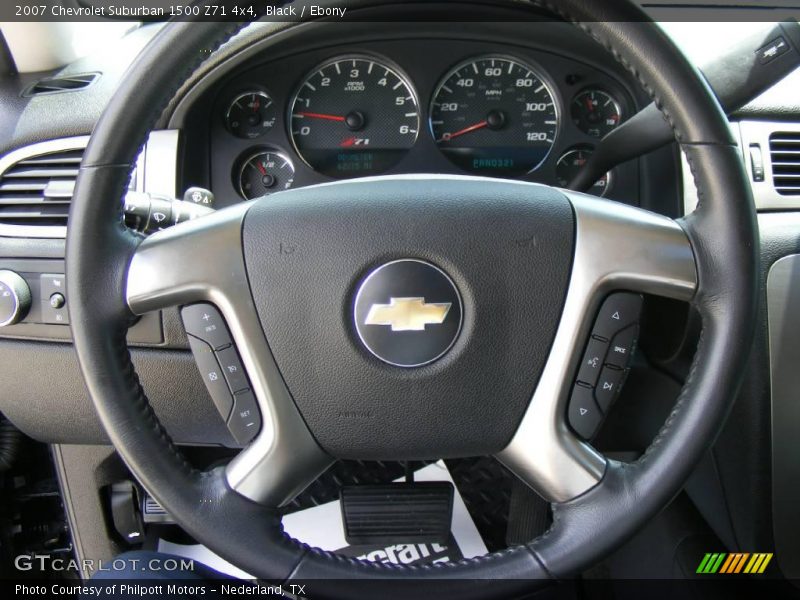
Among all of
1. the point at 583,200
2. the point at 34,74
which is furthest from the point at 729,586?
the point at 34,74

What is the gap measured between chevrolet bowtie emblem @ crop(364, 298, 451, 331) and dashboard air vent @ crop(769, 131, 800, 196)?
876mm

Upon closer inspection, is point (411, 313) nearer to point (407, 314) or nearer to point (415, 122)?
point (407, 314)

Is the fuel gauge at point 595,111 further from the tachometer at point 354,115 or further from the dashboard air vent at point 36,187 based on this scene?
the dashboard air vent at point 36,187

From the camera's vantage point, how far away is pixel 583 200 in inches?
36.9

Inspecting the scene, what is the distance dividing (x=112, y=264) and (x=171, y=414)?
53cm

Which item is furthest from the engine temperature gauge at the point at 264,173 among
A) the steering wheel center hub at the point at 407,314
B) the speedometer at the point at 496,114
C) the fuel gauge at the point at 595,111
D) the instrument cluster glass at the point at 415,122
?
the steering wheel center hub at the point at 407,314

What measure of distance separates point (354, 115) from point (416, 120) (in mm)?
130

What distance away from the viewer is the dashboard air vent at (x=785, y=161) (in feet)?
4.72

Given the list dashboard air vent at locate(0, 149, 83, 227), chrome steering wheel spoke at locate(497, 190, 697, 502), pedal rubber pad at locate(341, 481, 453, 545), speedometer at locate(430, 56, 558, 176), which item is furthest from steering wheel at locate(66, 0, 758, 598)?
speedometer at locate(430, 56, 558, 176)

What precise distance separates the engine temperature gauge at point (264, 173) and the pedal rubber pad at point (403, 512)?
27.5 inches

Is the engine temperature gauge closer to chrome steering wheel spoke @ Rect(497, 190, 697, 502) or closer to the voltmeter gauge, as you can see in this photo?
the voltmeter gauge

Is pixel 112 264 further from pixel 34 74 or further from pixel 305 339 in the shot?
pixel 34 74

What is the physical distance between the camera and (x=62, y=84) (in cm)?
153

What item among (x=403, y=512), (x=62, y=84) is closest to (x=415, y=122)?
(x=62, y=84)
